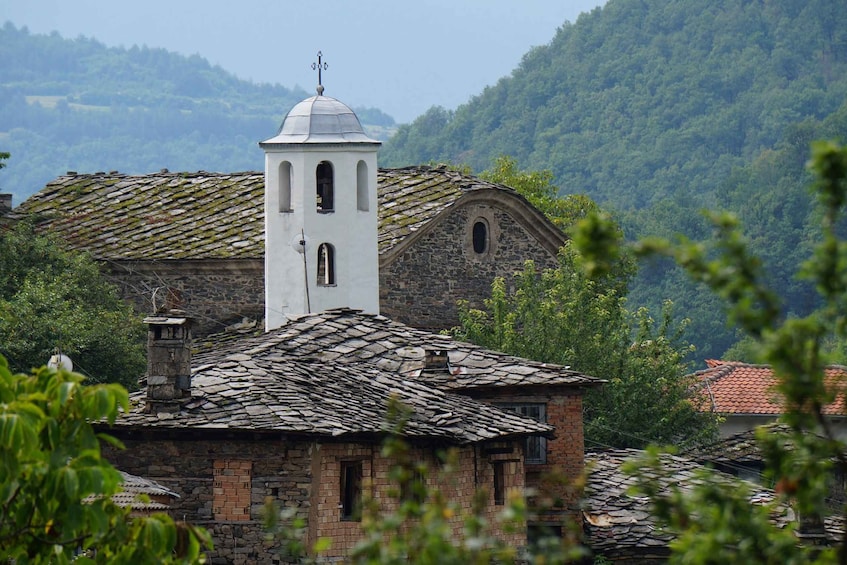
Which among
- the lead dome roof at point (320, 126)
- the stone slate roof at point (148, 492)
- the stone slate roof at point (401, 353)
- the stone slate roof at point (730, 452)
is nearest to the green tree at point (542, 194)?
the stone slate roof at point (730, 452)

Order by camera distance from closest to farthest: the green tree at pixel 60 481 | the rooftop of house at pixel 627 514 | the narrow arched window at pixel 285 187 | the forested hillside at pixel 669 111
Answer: the green tree at pixel 60 481, the rooftop of house at pixel 627 514, the narrow arched window at pixel 285 187, the forested hillside at pixel 669 111

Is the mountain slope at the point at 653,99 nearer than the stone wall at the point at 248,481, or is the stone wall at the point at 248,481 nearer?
the stone wall at the point at 248,481

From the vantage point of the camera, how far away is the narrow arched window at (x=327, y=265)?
31.7 meters

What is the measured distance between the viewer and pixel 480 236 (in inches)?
1464

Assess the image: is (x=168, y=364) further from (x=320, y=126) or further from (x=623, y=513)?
(x=320, y=126)

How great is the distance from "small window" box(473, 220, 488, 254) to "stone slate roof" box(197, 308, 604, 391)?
9072 mm

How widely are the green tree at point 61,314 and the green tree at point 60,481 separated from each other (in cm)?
1804

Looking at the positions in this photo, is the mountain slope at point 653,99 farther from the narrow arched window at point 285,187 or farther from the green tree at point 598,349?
→ the narrow arched window at point 285,187

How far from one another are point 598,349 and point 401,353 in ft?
28.7

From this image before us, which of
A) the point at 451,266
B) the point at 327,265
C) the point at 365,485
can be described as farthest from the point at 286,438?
the point at 451,266

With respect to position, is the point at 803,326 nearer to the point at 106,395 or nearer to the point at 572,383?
the point at 106,395

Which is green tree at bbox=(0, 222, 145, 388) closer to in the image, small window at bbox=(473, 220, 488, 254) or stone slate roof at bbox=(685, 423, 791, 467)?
small window at bbox=(473, 220, 488, 254)

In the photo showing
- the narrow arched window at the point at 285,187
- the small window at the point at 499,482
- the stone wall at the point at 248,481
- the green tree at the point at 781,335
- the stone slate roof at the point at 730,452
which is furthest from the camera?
the stone slate roof at the point at 730,452

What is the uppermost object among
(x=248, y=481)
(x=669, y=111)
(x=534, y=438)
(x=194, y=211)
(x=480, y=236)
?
(x=669, y=111)
